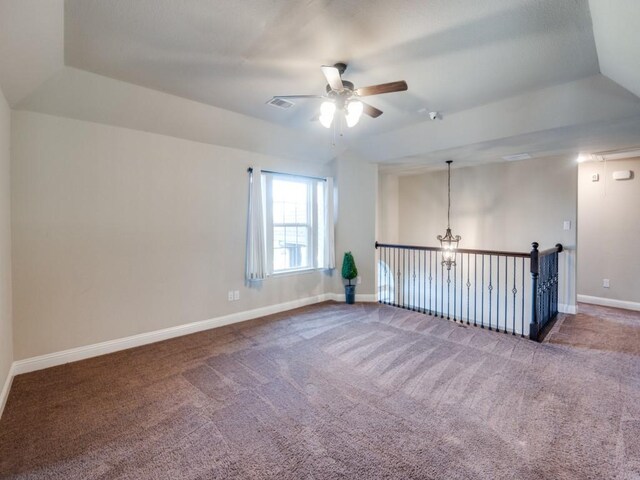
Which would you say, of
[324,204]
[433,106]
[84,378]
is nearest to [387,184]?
[324,204]

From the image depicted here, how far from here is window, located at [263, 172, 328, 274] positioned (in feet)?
15.0

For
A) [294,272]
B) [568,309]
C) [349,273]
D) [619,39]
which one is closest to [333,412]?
[294,272]

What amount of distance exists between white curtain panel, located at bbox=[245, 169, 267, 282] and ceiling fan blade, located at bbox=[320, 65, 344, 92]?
2.04 meters

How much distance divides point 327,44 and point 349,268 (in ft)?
11.0

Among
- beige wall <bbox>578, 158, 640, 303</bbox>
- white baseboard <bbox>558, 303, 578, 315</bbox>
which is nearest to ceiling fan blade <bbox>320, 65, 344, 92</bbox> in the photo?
white baseboard <bbox>558, 303, 578, 315</bbox>

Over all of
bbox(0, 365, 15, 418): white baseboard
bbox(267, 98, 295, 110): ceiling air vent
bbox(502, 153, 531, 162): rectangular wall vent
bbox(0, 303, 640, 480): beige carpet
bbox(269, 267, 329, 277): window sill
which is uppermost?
bbox(267, 98, 295, 110): ceiling air vent

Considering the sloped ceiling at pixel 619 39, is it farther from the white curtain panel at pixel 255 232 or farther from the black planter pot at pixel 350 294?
the black planter pot at pixel 350 294

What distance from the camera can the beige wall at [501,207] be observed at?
4668mm

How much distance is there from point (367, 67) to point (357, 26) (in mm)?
558

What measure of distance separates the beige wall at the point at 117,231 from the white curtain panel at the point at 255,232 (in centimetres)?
11

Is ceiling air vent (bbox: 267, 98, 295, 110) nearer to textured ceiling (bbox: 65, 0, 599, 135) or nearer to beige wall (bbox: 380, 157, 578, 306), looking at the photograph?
textured ceiling (bbox: 65, 0, 599, 135)

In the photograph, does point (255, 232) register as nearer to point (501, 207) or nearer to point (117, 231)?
point (117, 231)

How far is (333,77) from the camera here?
7.82 feet

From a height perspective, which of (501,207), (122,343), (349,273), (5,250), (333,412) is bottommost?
(333,412)
